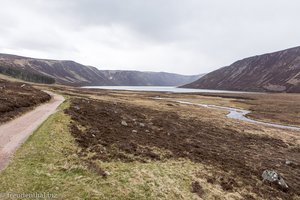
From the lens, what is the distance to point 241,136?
43031 mm

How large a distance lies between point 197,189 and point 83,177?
809cm

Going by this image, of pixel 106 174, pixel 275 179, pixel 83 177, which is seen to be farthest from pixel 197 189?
pixel 83 177

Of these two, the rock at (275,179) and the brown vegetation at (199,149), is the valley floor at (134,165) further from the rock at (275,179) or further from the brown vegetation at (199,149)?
the rock at (275,179)

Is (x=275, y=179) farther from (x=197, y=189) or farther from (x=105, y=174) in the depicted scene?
(x=105, y=174)

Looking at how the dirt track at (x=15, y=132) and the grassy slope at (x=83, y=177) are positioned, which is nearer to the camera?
the grassy slope at (x=83, y=177)

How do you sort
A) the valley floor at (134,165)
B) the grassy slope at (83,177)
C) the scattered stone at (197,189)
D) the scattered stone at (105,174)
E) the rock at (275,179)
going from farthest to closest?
the rock at (275,179)
the scattered stone at (197,189)
the scattered stone at (105,174)
the valley floor at (134,165)
the grassy slope at (83,177)

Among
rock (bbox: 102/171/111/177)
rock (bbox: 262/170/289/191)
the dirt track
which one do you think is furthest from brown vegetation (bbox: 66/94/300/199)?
the dirt track

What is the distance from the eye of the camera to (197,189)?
60.8ft

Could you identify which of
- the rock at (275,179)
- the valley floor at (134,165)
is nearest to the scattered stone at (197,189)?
the valley floor at (134,165)

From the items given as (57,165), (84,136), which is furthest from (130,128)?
(57,165)

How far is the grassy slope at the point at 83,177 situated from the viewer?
15469 millimetres

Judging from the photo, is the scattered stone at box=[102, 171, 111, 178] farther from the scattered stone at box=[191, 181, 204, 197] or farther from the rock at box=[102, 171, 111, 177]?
the scattered stone at box=[191, 181, 204, 197]

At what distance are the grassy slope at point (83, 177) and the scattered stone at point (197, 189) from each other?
12.7 inches

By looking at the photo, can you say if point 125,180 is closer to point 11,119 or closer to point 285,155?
point 11,119
